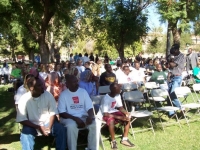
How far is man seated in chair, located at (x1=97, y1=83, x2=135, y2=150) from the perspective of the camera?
5465 mm

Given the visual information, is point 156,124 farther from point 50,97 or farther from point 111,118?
point 50,97

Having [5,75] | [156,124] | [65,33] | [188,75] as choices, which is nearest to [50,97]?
[156,124]

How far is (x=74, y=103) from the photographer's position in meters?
5.22

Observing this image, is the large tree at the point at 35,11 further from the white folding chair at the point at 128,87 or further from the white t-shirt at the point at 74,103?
the white t-shirt at the point at 74,103

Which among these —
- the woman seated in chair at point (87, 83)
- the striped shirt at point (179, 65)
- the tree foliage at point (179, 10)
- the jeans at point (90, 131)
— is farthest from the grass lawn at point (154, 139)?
the tree foliage at point (179, 10)

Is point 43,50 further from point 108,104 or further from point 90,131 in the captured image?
point 90,131

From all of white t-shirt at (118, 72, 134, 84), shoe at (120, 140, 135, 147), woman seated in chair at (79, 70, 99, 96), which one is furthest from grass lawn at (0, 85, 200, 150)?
white t-shirt at (118, 72, 134, 84)

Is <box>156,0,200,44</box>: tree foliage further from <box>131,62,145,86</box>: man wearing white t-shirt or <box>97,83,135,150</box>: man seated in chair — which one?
<box>97,83,135,150</box>: man seated in chair

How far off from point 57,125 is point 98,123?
774 millimetres

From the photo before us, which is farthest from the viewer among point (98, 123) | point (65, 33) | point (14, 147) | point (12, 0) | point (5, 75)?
point (65, 33)

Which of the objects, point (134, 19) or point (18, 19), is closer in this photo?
point (18, 19)

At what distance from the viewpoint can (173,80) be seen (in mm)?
7602

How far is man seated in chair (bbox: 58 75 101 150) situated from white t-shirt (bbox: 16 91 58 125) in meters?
0.29

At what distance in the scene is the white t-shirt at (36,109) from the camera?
466 cm
